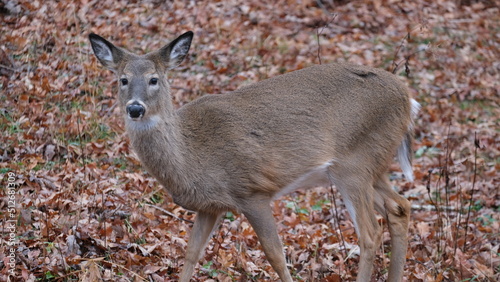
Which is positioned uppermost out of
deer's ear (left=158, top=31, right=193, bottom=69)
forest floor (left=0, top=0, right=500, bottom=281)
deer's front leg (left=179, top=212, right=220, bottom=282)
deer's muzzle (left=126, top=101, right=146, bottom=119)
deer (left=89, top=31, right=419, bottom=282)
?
deer's ear (left=158, top=31, right=193, bottom=69)

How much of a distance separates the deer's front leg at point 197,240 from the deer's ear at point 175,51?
1170 millimetres

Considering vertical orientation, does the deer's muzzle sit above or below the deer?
above

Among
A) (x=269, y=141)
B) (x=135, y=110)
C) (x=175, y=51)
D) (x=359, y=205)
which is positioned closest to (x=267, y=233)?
(x=269, y=141)

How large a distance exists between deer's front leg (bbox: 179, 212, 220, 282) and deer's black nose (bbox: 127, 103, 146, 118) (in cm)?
92

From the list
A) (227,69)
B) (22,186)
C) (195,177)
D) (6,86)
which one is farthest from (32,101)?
→ (195,177)

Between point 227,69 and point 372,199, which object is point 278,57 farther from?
point 372,199

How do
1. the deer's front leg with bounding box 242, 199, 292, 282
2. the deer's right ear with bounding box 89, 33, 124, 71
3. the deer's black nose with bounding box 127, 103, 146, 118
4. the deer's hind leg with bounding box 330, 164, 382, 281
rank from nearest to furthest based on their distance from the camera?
1. the deer's black nose with bounding box 127, 103, 146, 118
2. the deer's front leg with bounding box 242, 199, 292, 282
3. the deer's right ear with bounding box 89, 33, 124, 71
4. the deer's hind leg with bounding box 330, 164, 382, 281

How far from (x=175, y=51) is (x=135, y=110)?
0.76m

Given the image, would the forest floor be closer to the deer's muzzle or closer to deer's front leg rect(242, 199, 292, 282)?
deer's front leg rect(242, 199, 292, 282)

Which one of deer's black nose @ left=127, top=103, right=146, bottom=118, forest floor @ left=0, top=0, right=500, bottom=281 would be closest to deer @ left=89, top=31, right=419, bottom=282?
deer's black nose @ left=127, top=103, right=146, bottom=118

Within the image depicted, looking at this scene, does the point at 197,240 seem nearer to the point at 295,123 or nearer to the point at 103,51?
the point at 295,123

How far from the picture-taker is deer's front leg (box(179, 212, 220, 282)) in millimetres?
5062

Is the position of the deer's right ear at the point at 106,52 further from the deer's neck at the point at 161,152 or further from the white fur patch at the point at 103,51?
the deer's neck at the point at 161,152

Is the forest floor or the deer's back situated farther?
the forest floor
